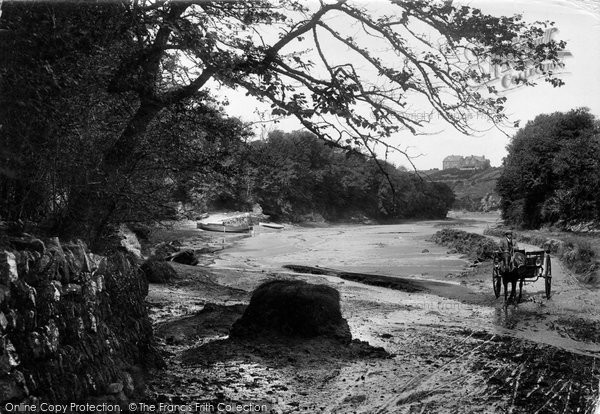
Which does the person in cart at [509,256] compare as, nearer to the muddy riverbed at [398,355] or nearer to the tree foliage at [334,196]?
the muddy riverbed at [398,355]

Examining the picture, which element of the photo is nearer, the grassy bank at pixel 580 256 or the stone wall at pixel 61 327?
the stone wall at pixel 61 327

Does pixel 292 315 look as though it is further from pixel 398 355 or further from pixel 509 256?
pixel 509 256

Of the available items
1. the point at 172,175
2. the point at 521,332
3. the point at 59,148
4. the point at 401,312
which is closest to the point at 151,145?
the point at 172,175

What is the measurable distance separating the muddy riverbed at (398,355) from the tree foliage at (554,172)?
12.2 m

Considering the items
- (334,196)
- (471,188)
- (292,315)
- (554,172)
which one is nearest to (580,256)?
(554,172)

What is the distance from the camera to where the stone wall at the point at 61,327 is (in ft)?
11.5

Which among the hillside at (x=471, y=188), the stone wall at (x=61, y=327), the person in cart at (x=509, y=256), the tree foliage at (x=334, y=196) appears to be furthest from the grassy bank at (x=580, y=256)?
the hillside at (x=471, y=188)

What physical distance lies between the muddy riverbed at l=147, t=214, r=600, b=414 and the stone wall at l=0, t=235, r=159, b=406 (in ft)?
2.63

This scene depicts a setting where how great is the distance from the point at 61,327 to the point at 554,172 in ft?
101

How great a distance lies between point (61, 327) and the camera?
4160 mm

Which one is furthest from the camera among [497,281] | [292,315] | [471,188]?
[471,188]

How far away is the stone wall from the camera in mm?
3496

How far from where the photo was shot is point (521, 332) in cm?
1078

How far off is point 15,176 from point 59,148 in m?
0.52
